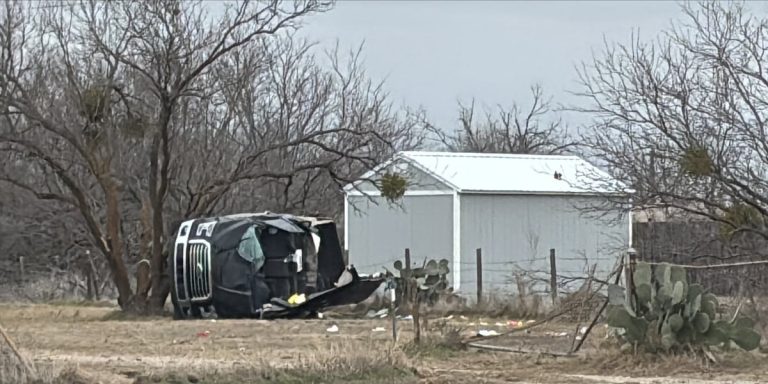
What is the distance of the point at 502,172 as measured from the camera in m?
31.9

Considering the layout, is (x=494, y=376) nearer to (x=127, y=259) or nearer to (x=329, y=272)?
(x=329, y=272)

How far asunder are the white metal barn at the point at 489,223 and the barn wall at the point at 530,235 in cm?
2

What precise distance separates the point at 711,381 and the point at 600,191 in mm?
10992

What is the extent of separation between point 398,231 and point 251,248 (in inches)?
346

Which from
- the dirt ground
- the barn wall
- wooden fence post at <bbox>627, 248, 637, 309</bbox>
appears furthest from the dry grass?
the barn wall

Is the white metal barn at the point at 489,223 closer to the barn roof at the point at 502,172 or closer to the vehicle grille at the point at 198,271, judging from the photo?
the barn roof at the point at 502,172

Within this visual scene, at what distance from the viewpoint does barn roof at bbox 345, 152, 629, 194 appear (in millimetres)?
29844

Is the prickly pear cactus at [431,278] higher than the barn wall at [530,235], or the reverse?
the barn wall at [530,235]

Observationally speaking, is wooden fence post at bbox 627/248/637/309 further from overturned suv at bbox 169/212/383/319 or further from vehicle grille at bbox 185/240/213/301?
→ vehicle grille at bbox 185/240/213/301

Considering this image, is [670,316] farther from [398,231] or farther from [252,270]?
[398,231]

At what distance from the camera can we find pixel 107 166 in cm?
2494

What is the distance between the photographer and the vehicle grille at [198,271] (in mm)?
23312

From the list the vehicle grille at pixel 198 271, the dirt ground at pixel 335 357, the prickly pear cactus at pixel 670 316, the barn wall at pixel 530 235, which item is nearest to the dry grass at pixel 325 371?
the dirt ground at pixel 335 357

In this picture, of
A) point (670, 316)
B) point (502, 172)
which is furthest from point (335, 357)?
point (502, 172)
